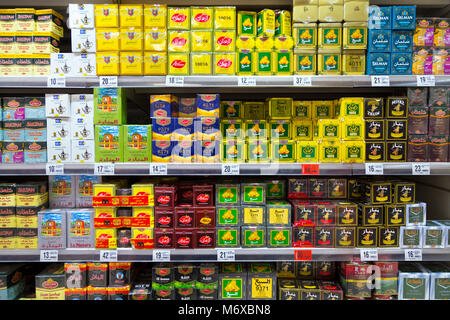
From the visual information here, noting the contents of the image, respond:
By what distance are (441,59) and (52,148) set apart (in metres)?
2.43

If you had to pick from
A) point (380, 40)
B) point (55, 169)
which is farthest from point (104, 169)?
point (380, 40)

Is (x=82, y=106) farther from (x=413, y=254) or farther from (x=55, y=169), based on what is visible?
(x=413, y=254)

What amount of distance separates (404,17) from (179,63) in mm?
1365

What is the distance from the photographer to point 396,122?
1804 mm

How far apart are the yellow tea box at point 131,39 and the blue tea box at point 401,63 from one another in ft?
4.98

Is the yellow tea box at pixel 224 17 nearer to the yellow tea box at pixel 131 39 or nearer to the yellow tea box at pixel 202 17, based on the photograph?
the yellow tea box at pixel 202 17

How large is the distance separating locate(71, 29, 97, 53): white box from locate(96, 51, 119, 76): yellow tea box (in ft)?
0.22

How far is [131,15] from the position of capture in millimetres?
1799

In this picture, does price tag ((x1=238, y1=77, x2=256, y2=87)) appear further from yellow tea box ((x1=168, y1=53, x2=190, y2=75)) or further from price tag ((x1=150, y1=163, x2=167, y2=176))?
price tag ((x1=150, y1=163, x2=167, y2=176))

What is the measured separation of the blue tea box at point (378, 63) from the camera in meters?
1.81

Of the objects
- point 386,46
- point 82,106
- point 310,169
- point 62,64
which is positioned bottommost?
point 310,169

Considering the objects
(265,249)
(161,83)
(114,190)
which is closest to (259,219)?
(265,249)

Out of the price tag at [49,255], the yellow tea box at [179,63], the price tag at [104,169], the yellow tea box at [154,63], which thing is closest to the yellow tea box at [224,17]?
the yellow tea box at [179,63]

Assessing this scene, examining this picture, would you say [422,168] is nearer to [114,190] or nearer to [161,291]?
[161,291]
